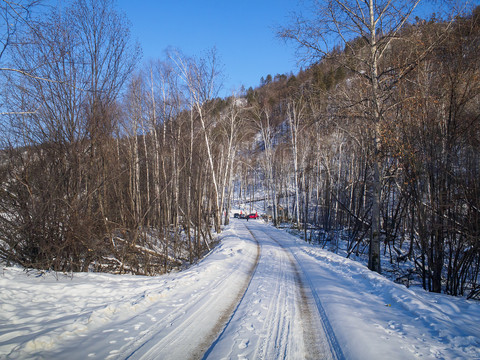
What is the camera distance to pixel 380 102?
363 inches

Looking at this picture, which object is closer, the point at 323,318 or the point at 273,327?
the point at 273,327

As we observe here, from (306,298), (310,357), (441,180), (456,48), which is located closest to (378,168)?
(441,180)

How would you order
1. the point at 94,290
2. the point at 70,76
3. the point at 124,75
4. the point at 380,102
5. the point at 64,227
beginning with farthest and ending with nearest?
the point at 380,102, the point at 124,75, the point at 70,76, the point at 64,227, the point at 94,290

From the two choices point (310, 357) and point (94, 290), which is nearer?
point (310, 357)

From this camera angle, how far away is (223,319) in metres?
3.85

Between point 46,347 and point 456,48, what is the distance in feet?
39.5

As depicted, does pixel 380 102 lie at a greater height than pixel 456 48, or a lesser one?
lesser

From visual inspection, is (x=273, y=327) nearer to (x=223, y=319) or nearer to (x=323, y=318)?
(x=223, y=319)

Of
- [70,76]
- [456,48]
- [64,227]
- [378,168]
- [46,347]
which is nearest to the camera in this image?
[46,347]

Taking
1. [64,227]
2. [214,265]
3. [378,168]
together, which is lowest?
[214,265]

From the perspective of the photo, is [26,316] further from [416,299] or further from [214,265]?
[416,299]

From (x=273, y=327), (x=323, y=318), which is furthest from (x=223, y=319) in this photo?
(x=323, y=318)

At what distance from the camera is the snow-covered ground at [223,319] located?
289 centimetres

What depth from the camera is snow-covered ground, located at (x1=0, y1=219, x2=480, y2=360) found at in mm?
2893
